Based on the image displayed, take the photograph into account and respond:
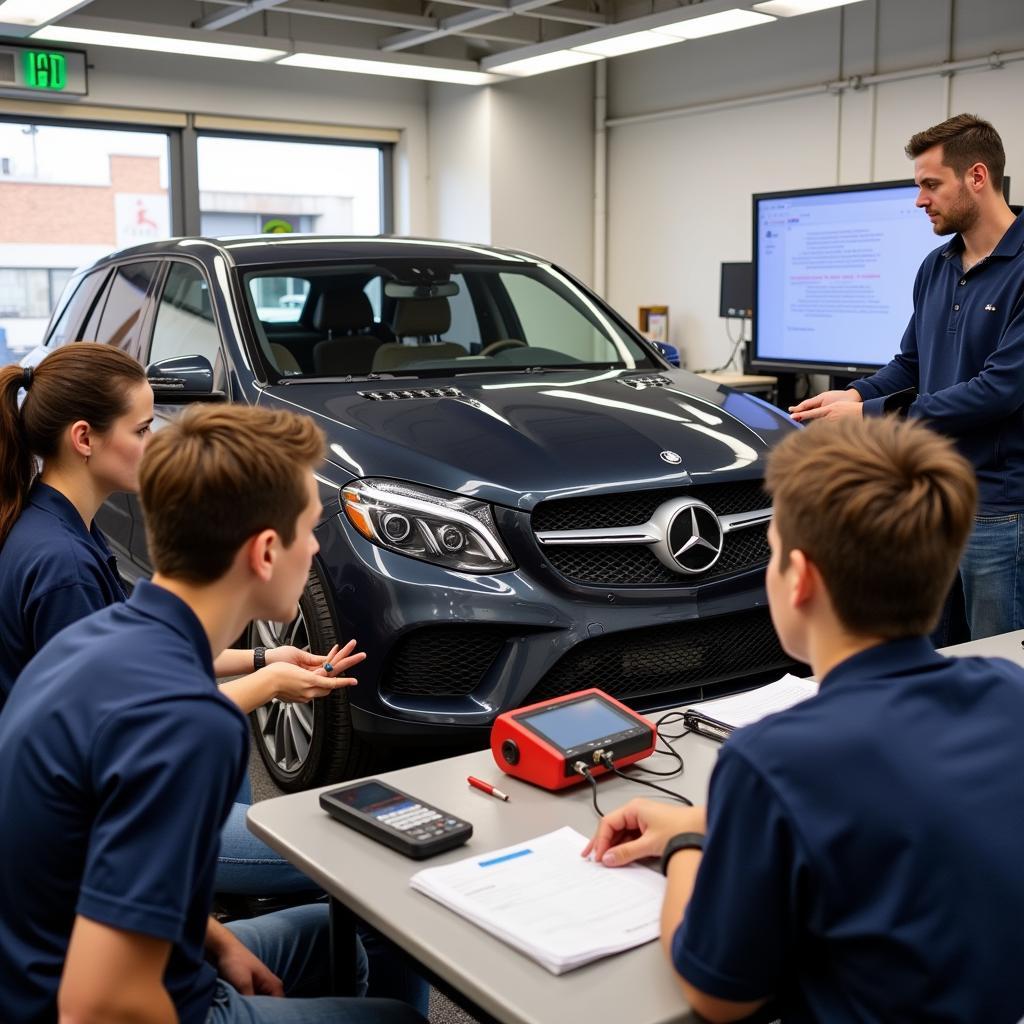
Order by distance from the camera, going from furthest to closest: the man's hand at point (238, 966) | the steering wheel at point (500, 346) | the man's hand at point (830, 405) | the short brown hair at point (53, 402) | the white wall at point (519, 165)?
the white wall at point (519, 165)
the steering wheel at point (500, 346)
the man's hand at point (830, 405)
the short brown hair at point (53, 402)
the man's hand at point (238, 966)

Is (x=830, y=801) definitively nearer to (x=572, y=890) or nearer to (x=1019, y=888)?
(x=1019, y=888)

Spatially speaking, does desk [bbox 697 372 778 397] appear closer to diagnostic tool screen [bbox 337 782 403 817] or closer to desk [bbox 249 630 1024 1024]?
desk [bbox 249 630 1024 1024]

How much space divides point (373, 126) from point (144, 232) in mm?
1936

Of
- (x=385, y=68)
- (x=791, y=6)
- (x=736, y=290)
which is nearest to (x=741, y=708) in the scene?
(x=791, y=6)

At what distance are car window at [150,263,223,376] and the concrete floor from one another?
1.10 metres

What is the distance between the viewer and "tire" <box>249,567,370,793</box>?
2.87 metres

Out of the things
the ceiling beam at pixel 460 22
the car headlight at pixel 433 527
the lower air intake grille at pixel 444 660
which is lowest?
the lower air intake grille at pixel 444 660

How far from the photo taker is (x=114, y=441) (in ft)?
7.04

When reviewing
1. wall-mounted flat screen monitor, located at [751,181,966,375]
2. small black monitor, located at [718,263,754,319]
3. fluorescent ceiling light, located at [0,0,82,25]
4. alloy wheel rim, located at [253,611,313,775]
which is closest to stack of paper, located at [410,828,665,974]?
alloy wheel rim, located at [253,611,313,775]

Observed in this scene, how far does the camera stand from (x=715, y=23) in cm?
716

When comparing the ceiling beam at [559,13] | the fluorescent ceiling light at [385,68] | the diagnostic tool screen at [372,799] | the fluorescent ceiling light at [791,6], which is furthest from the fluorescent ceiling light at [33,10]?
the diagnostic tool screen at [372,799]

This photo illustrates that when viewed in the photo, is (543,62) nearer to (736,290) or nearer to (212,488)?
(736,290)

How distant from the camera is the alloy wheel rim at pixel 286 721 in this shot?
3039mm

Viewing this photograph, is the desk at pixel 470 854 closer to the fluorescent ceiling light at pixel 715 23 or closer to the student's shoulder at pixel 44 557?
the student's shoulder at pixel 44 557
